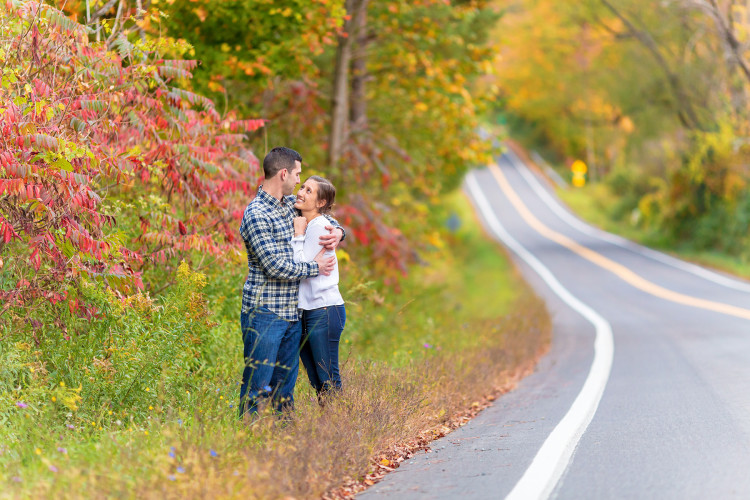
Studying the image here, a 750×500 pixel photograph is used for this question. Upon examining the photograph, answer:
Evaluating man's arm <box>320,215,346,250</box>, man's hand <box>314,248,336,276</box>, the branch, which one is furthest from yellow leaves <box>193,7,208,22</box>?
the branch

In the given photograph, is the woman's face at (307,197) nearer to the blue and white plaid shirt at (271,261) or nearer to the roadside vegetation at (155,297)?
the blue and white plaid shirt at (271,261)

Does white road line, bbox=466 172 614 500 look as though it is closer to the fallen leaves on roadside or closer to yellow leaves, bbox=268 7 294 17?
the fallen leaves on roadside

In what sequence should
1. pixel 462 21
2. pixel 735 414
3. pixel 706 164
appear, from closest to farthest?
pixel 735 414 < pixel 462 21 < pixel 706 164

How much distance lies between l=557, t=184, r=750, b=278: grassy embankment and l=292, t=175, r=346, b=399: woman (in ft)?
72.8

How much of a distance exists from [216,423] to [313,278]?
4.17 feet

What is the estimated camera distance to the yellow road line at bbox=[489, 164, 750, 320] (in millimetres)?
18473

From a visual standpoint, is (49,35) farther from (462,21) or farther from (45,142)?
(462,21)

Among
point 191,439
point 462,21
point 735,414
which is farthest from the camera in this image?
point 462,21

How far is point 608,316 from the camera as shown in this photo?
18.7 metres

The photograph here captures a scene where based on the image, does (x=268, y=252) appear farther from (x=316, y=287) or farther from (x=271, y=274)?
(x=316, y=287)

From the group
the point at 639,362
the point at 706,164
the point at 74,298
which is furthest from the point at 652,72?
the point at 74,298

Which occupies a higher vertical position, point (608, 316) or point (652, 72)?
point (652, 72)

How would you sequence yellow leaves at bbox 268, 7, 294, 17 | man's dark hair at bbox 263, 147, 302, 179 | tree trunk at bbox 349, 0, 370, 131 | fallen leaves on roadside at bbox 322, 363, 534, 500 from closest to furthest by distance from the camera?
fallen leaves on roadside at bbox 322, 363, 534, 500
man's dark hair at bbox 263, 147, 302, 179
yellow leaves at bbox 268, 7, 294, 17
tree trunk at bbox 349, 0, 370, 131

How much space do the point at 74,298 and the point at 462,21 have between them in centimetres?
1165
